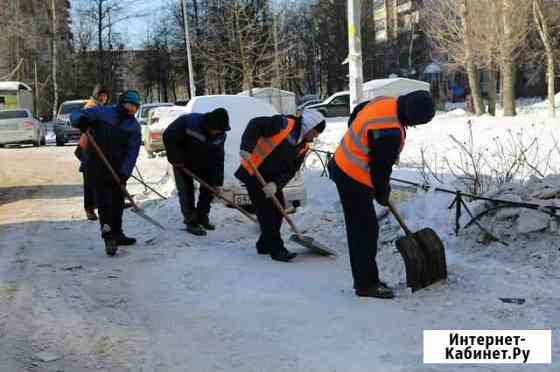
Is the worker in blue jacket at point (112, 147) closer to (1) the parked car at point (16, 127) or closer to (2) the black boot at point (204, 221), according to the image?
(2) the black boot at point (204, 221)

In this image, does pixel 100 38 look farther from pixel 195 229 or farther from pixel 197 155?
pixel 195 229

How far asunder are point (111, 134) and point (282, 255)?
2270mm

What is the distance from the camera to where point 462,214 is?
22.4 ft

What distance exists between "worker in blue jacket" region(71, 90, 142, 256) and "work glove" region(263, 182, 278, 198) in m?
1.68

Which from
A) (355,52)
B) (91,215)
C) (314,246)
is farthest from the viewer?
(355,52)

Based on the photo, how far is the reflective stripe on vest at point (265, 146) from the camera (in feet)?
21.4

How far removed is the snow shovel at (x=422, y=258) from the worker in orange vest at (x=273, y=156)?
1.36m

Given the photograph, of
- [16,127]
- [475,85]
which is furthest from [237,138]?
[475,85]

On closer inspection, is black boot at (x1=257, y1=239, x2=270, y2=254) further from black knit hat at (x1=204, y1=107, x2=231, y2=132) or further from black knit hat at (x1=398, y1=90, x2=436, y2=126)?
black knit hat at (x1=398, y1=90, x2=436, y2=126)

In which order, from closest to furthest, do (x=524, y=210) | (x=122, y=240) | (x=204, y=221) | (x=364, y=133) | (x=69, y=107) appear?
1. (x=364, y=133)
2. (x=524, y=210)
3. (x=122, y=240)
4. (x=204, y=221)
5. (x=69, y=107)

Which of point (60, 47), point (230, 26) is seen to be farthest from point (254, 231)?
point (60, 47)

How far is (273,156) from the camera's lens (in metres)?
6.61

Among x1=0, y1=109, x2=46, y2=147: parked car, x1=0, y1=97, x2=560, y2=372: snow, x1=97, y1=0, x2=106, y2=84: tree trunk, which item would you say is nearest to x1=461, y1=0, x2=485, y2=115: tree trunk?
x1=0, y1=109, x2=46, y2=147: parked car

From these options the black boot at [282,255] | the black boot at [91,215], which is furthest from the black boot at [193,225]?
the black boot at [91,215]
